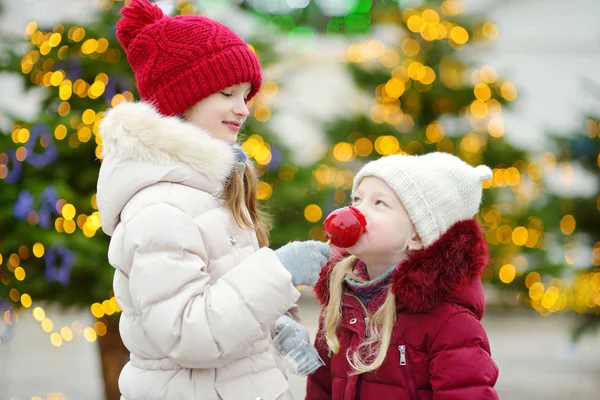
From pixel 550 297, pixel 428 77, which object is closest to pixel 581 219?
pixel 550 297

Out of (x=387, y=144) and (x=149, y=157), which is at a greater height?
(x=149, y=157)

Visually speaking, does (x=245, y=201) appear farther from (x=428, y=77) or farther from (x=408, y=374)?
(x=428, y=77)

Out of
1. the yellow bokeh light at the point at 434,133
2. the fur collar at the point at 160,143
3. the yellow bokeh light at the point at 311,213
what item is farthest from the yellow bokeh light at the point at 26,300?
the yellow bokeh light at the point at 434,133

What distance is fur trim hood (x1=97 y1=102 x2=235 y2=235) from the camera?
2.04m

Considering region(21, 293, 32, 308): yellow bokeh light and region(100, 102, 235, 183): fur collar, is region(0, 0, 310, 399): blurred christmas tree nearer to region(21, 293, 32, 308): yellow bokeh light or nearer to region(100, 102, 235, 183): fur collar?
region(21, 293, 32, 308): yellow bokeh light

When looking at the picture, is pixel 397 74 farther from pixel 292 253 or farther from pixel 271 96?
pixel 292 253

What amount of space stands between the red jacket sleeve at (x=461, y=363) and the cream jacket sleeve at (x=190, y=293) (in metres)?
0.47

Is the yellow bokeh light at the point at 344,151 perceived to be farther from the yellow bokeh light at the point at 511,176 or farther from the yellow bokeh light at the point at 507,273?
the yellow bokeh light at the point at 507,273

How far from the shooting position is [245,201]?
7.82 feet

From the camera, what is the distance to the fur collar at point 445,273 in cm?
210

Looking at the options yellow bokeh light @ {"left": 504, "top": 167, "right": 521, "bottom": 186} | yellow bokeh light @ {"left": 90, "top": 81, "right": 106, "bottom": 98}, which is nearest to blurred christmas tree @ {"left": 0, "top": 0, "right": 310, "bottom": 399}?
yellow bokeh light @ {"left": 90, "top": 81, "right": 106, "bottom": 98}

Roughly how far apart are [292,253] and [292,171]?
8.28 feet

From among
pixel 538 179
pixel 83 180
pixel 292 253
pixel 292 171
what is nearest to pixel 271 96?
pixel 292 171

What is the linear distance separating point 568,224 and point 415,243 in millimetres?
4066
